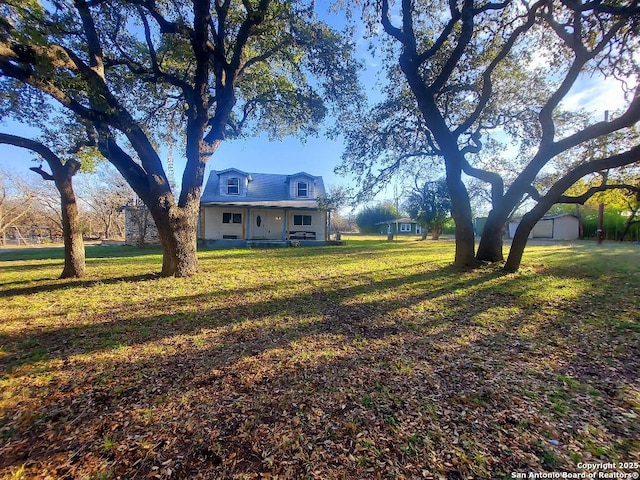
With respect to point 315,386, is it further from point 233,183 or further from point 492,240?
point 233,183

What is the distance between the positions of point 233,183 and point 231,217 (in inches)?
97.1

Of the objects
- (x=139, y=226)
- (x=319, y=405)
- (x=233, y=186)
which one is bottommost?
(x=319, y=405)

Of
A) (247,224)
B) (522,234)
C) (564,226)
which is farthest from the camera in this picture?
(564,226)

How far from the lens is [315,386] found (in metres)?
2.57

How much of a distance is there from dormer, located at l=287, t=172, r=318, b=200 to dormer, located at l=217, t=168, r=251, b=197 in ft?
10.7

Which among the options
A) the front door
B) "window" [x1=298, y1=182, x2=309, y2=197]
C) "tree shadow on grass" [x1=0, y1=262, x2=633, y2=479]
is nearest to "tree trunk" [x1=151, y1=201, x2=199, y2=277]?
"tree shadow on grass" [x1=0, y1=262, x2=633, y2=479]

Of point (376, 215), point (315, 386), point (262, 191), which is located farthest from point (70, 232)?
point (376, 215)

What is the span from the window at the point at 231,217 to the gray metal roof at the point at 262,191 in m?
0.97

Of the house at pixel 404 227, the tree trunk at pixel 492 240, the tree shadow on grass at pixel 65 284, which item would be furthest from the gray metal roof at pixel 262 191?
the house at pixel 404 227

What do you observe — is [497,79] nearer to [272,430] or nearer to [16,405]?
[272,430]

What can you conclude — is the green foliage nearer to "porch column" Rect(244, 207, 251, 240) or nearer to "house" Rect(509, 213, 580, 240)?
"house" Rect(509, 213, 580, 240)

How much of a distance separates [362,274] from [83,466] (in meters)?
6.94

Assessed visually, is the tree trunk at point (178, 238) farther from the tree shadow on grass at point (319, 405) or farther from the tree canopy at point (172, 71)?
the tree shadow on grass at point (319, 405)

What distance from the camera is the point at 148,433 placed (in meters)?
1.99
